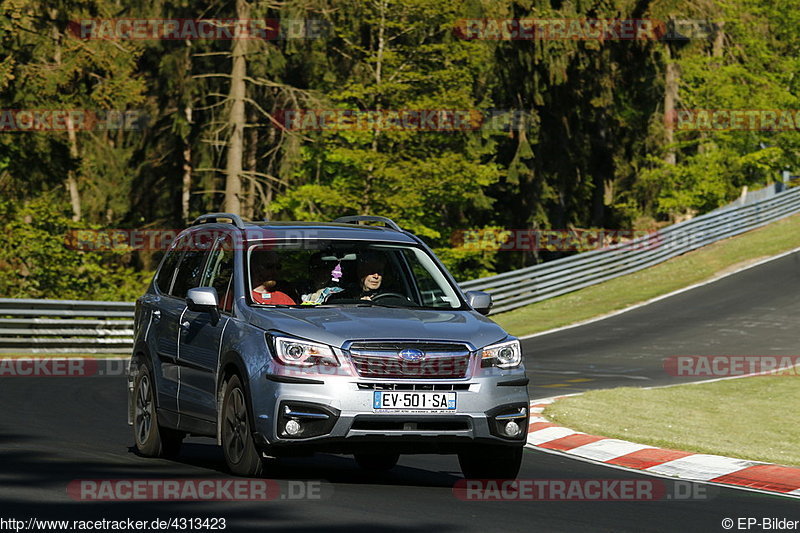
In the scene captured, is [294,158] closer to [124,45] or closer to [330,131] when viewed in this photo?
[330,131]

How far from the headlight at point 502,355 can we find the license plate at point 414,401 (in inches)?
15.5

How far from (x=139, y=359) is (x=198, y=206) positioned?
38702 millimetres

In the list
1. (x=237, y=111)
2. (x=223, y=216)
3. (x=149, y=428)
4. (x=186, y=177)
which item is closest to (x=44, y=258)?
(x=237, y=111)

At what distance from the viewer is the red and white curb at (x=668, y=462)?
11.5 metres

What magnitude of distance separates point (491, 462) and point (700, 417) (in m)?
7.32

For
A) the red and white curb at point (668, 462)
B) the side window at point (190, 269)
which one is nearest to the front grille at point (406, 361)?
the side window at point (190, 269)

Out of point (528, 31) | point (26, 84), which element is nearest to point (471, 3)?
point (528, 31)

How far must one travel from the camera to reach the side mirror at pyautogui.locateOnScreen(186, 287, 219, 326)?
10.2 meters

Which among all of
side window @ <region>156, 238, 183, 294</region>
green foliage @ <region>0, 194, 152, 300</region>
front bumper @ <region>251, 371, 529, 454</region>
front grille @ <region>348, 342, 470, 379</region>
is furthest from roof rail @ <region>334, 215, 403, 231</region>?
green foliage @ <region>0, 194, 152, 300</region>

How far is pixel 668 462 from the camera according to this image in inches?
499

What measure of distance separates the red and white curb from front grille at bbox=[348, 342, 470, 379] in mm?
2963

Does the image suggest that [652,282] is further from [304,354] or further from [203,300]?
[304,354]

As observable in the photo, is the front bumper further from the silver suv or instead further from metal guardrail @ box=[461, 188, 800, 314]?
metal guardrail @ box=[461, 188, 800, 314]

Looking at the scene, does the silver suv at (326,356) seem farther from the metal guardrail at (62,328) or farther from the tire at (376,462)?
the metal guardrail at (62,328)
